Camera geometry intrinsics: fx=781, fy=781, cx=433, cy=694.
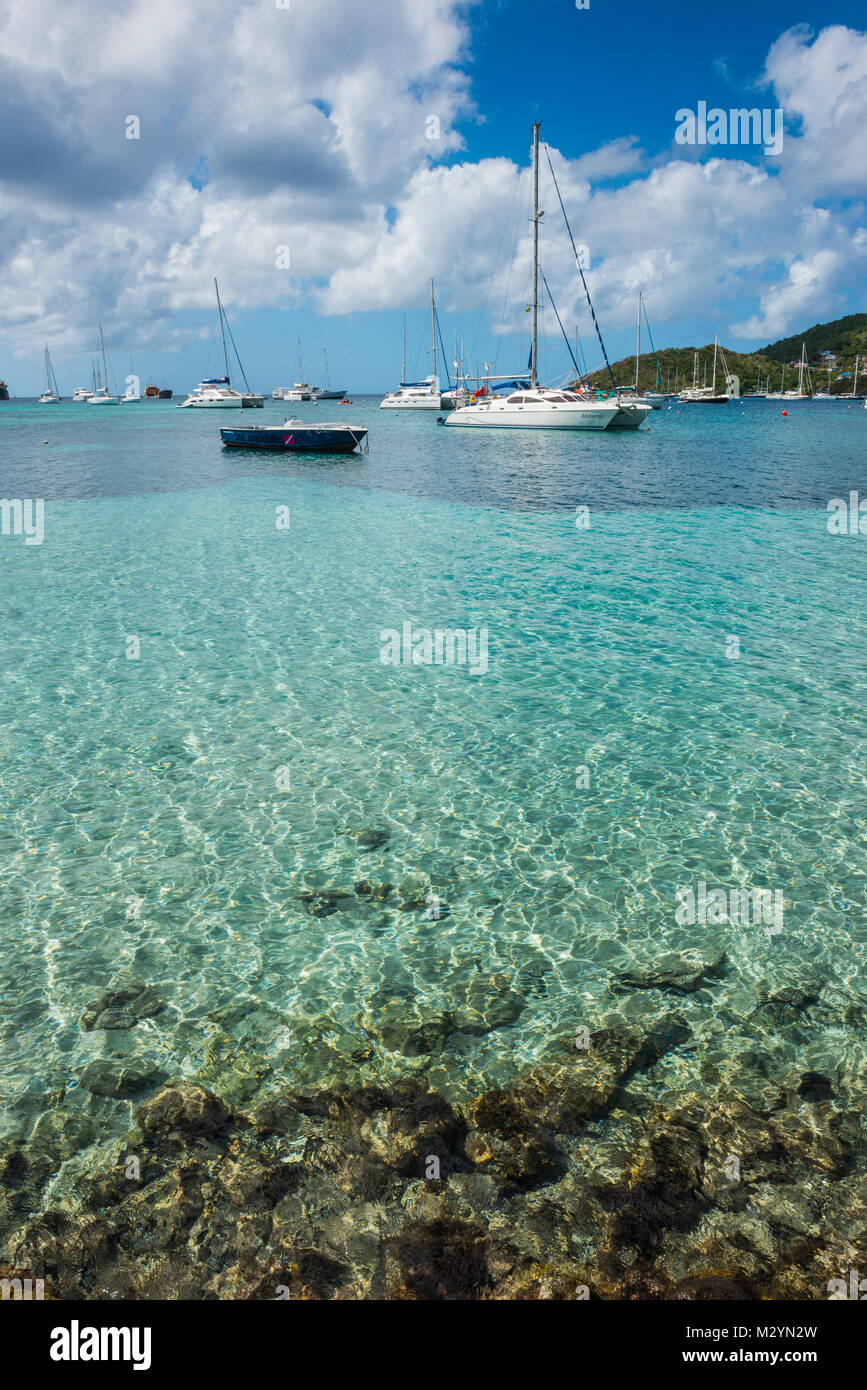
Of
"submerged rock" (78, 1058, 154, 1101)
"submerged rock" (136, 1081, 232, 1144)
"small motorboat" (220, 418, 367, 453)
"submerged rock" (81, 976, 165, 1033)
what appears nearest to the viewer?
"submerged rock" (136, 1081, 232, 1144)

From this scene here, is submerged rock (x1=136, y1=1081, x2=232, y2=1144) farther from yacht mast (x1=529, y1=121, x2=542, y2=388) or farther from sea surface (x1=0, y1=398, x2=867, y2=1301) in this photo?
yacht mast (x1=529, y1=121, x2=542, y2=388)

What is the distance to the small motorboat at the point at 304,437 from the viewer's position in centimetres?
4794

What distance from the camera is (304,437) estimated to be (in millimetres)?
48250

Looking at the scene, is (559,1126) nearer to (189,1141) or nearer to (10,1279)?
(189,1141)

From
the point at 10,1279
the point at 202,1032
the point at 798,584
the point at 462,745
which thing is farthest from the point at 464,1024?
the point at 798,584

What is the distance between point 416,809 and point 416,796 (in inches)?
11.3

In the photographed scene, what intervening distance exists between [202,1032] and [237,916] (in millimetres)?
1354

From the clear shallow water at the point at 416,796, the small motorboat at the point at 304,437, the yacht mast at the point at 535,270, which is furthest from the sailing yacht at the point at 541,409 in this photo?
the clear shallow water at the point at 416,796

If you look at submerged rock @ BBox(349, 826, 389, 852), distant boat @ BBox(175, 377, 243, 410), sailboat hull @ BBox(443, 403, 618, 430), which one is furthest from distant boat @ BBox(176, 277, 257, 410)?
submerged rock @ BBox(349, 826, 389, 852)

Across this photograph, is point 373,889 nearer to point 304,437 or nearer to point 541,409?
point 304,437

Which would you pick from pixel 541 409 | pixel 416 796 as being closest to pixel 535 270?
pixel 541 409

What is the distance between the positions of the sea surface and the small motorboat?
29959 millimetres

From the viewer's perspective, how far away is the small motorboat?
47.9 m

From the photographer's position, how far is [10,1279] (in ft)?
13.4
